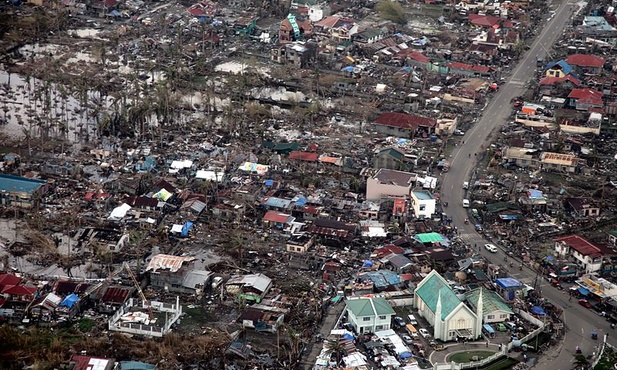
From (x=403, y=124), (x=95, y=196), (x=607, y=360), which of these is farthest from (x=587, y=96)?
(x=95, y=196)

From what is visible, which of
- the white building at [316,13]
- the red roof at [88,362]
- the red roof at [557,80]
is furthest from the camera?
the white building at [316,13]

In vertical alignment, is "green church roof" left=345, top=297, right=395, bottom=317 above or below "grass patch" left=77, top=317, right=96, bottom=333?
above

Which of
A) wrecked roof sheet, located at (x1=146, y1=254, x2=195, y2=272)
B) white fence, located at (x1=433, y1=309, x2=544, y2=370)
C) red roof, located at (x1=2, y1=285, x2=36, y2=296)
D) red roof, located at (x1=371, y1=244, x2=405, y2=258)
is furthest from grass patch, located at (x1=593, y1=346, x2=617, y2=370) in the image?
red roof, located at (x1=2, y1=285, x2=36, y2=296)

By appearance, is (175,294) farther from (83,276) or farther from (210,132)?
(210,132)

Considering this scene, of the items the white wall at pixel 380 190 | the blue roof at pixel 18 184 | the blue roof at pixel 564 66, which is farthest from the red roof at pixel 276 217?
the blue roof at pixel 564 66

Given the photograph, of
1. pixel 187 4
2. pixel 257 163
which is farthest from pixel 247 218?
pixel 187 4

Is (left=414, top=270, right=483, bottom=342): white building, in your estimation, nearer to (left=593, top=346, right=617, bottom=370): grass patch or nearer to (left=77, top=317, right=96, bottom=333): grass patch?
(left=593, top=346, right=617, bottom=370): grass patch

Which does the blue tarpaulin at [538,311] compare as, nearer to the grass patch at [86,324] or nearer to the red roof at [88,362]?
the red roof at [88,362]
